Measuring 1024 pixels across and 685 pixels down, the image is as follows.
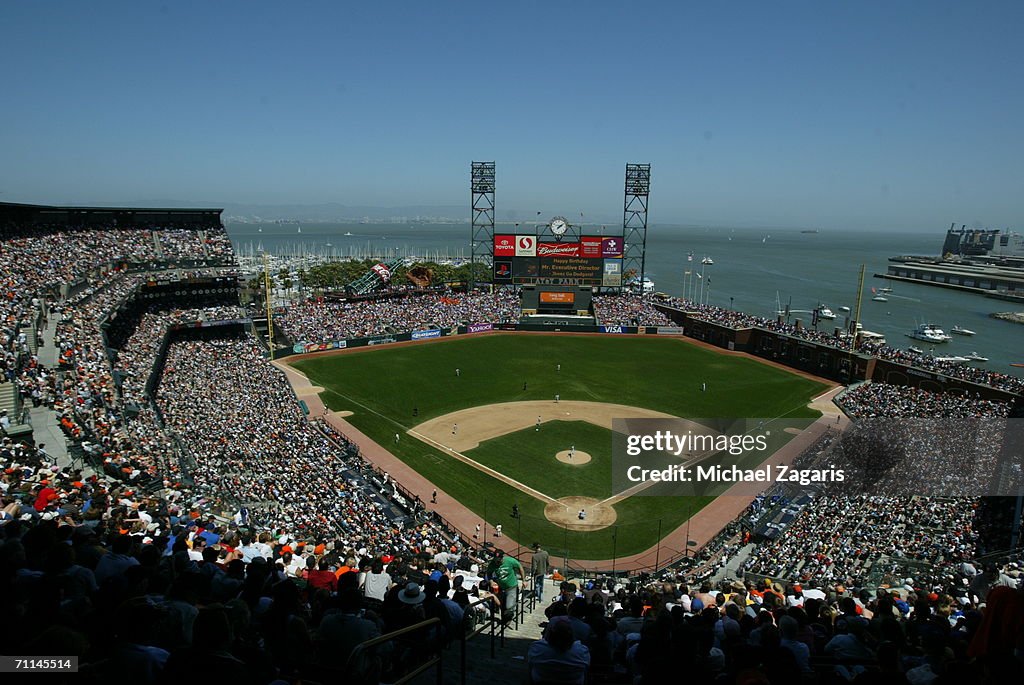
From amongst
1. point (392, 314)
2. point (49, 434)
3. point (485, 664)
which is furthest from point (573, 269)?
point (485, 664)

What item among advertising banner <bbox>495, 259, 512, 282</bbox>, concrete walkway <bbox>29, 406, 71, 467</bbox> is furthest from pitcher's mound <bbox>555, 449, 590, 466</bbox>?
advertising banner <bbox>495, 259, 512, 282</bbox>

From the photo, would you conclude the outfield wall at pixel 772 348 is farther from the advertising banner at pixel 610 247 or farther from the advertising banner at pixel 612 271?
the advertising banner at pixel 610 247

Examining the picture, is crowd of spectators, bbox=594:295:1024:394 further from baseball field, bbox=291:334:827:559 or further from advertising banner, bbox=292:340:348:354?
advertising banner, bbox=292:340:348:354

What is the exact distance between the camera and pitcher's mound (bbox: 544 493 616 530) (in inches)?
941

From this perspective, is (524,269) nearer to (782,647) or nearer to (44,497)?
(44,497)

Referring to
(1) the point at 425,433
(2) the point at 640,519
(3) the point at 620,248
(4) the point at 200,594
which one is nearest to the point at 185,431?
(1) the point at 425,433

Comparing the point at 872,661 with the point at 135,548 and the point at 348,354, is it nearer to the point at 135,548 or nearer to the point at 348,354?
the point at 135,548

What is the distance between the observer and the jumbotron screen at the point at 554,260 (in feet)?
212

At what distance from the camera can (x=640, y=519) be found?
24.5 m

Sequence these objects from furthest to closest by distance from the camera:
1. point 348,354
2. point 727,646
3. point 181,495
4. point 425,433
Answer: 1. point 348,354
2. point 425,433
3. point 181,495
4. point 727,646

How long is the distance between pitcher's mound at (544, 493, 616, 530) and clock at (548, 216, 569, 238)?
44738 mm

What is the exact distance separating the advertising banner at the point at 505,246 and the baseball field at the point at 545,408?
397 inches

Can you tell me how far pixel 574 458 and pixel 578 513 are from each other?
574 centimetres

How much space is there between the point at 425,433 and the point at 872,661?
29.3 meters
